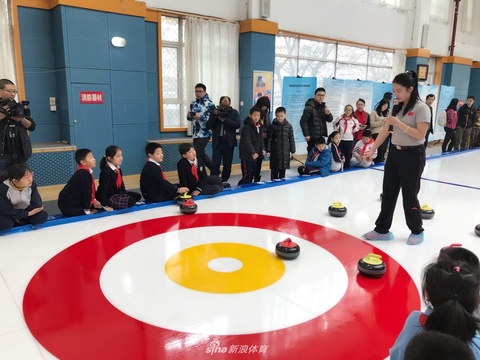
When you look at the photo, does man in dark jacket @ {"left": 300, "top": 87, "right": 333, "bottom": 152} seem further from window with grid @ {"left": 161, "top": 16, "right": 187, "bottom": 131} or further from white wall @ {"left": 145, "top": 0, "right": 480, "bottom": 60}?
white wall @ {"left": 145, "top": 0, "right": 480, "bottom": 60}

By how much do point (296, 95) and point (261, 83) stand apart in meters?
1.22

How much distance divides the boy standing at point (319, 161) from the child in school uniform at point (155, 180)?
237 cm

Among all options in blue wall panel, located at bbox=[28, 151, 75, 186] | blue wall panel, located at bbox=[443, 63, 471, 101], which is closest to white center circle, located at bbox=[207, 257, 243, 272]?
blue wall panel, located at bbox=[28, 151, 75, 186]

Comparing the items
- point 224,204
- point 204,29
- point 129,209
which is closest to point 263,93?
point 204,29

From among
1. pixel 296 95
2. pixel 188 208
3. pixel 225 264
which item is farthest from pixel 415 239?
pixel 296 95

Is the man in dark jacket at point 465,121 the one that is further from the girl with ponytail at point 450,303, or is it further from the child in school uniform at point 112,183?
the girl with ponytail at point 450,303

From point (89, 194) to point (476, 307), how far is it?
11.5ft

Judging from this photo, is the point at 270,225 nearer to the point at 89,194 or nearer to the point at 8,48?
the point at 89,194

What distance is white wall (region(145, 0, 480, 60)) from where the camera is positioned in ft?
26.3

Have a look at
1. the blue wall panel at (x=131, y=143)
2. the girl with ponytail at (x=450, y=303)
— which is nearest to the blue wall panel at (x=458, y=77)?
the blue wall panel at (x=131, y=143)

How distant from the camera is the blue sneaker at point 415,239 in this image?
3455 mm

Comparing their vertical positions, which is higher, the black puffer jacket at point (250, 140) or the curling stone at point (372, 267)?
the black puffer jacket at point (250, 140)

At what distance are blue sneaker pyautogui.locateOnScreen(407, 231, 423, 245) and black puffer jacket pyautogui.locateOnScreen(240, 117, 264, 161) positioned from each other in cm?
278

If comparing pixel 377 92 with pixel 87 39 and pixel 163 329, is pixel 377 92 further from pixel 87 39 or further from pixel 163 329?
pixel 163 329
